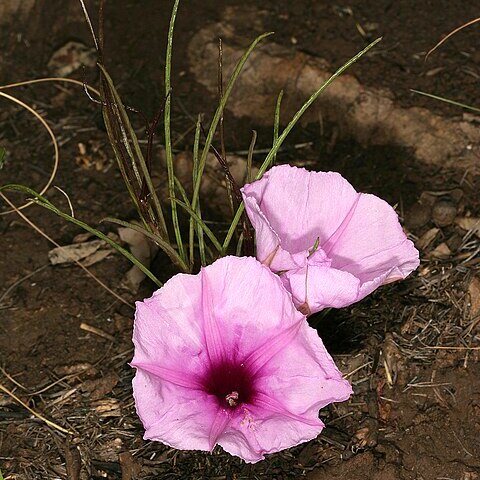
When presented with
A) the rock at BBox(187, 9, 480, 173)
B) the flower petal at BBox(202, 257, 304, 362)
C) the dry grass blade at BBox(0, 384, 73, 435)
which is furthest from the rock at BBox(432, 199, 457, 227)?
the dry grass blade at BBox(0, 384, 73, 435)

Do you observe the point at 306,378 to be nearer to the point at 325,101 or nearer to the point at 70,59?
the point at 325,101

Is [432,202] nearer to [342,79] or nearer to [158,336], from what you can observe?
[342,79]

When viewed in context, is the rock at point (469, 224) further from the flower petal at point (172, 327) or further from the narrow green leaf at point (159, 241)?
the flower petal at point (172, 327)

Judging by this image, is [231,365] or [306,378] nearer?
[306,378]

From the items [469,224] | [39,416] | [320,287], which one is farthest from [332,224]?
[39,416]

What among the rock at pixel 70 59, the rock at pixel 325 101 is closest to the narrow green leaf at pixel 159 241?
the rock at pixel 325 101
